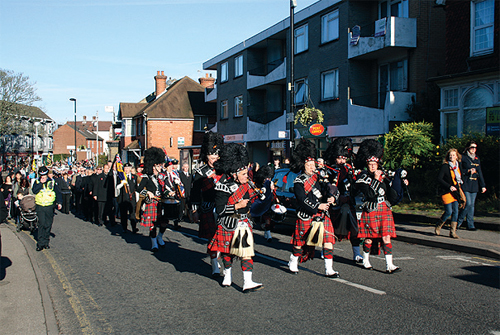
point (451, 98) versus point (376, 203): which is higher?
point (451, 98)

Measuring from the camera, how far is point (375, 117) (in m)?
19.8

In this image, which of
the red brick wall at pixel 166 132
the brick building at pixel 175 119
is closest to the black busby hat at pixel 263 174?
the brick building at pixel 175 119

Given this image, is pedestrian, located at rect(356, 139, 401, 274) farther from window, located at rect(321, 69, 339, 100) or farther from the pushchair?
window, located at rect(321, 69, 339, 100)

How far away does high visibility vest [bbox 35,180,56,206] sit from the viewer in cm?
1009

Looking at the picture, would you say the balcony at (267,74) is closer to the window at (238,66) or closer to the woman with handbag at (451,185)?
the window at (238,66)

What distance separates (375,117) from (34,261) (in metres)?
15.1

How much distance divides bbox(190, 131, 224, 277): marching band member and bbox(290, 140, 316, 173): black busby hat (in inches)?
47.8

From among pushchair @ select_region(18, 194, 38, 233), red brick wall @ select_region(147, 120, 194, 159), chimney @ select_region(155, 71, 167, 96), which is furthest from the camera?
chimney @ select_region(155, 71, 167, 96)

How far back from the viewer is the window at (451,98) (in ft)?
55.1

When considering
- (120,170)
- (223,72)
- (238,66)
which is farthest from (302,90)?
(120,170)

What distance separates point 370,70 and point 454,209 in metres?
12.9

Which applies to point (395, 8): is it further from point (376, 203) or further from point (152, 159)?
point (376, 203)

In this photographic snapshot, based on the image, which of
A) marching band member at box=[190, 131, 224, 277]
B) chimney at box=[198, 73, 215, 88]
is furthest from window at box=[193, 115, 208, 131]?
marching band member at box=[190, 131, 224, 277]

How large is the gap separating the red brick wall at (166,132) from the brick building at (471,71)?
3130 cm
